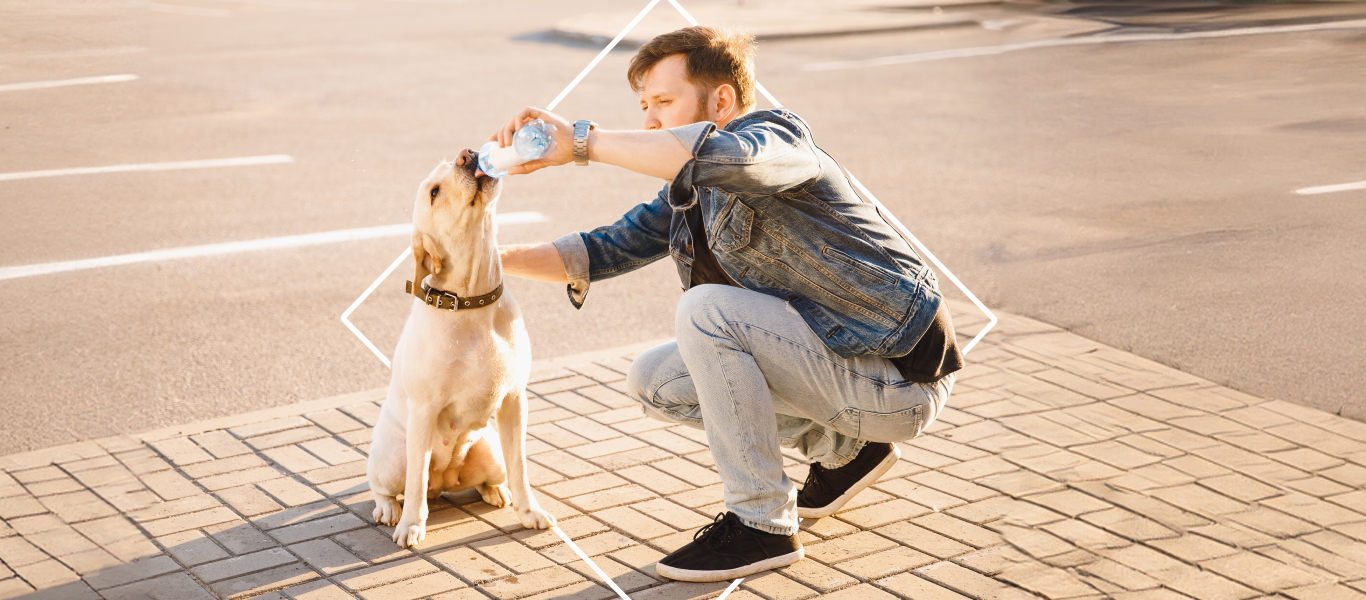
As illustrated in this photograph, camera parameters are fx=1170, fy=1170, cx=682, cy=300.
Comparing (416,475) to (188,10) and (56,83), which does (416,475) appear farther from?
(188,10)

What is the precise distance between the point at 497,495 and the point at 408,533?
441 mm

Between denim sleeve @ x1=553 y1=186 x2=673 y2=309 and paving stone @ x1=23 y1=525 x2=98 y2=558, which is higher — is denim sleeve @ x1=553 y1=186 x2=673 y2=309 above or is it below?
above

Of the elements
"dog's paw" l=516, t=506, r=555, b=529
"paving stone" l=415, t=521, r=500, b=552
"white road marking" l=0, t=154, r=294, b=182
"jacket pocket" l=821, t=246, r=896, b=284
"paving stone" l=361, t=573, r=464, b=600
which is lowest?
"paving stone" l=415, t=521, r=500, b=552

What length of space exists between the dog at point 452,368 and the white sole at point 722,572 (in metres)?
0.56

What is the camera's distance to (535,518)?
3971 mm

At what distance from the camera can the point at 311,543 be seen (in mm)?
3873

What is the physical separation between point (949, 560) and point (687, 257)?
1285mm

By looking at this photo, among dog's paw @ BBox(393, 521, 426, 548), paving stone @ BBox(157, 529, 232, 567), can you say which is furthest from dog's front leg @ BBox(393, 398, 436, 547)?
paving stone @ BBox(157, 529, 232, 567)

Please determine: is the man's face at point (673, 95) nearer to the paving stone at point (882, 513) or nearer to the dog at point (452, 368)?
the dog at point (452, 368)

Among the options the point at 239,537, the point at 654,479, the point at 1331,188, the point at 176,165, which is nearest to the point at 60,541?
the point at 239,537

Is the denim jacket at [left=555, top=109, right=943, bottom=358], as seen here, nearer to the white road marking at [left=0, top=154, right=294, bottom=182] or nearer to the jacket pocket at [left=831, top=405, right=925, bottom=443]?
the jacket pocket at [left=831, top=405, right=925, bottom=443]

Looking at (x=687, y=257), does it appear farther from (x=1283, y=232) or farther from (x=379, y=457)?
(x=1283, y=232)

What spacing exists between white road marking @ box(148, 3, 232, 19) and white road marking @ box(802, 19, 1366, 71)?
22.1 feet

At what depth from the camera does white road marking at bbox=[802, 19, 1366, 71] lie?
23.0 ft
